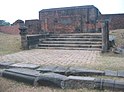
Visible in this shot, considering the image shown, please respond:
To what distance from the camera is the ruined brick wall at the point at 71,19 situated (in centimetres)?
1650

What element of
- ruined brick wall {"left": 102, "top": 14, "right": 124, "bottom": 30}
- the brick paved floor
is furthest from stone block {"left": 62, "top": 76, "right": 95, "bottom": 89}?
ruined brick wall {"left": 102, "top": 14, "right": 124, "bottom": 30}

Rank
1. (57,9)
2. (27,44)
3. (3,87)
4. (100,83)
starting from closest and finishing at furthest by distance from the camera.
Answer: (100,83) < (3,87) < (27,44) < (57,9)

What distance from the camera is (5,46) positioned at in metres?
10.8

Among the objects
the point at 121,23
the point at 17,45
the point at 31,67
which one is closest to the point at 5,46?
the point at 17,45

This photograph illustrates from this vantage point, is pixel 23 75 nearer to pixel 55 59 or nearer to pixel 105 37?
pixel 55 59

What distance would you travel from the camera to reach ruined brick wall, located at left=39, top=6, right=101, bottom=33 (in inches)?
650

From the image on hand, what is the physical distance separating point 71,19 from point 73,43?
5.69m

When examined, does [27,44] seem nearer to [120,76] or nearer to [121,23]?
[120,76]

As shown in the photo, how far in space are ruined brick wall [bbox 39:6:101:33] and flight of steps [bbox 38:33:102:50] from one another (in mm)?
4147

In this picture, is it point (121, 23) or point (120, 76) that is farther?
point (121, 23)

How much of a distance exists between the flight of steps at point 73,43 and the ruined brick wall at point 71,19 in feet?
13.6

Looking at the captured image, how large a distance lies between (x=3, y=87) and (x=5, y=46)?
668 cm

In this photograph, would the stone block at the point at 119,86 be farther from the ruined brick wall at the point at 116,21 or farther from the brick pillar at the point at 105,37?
the ruined brick wall at the point at 116,21

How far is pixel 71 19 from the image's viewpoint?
16859mm
